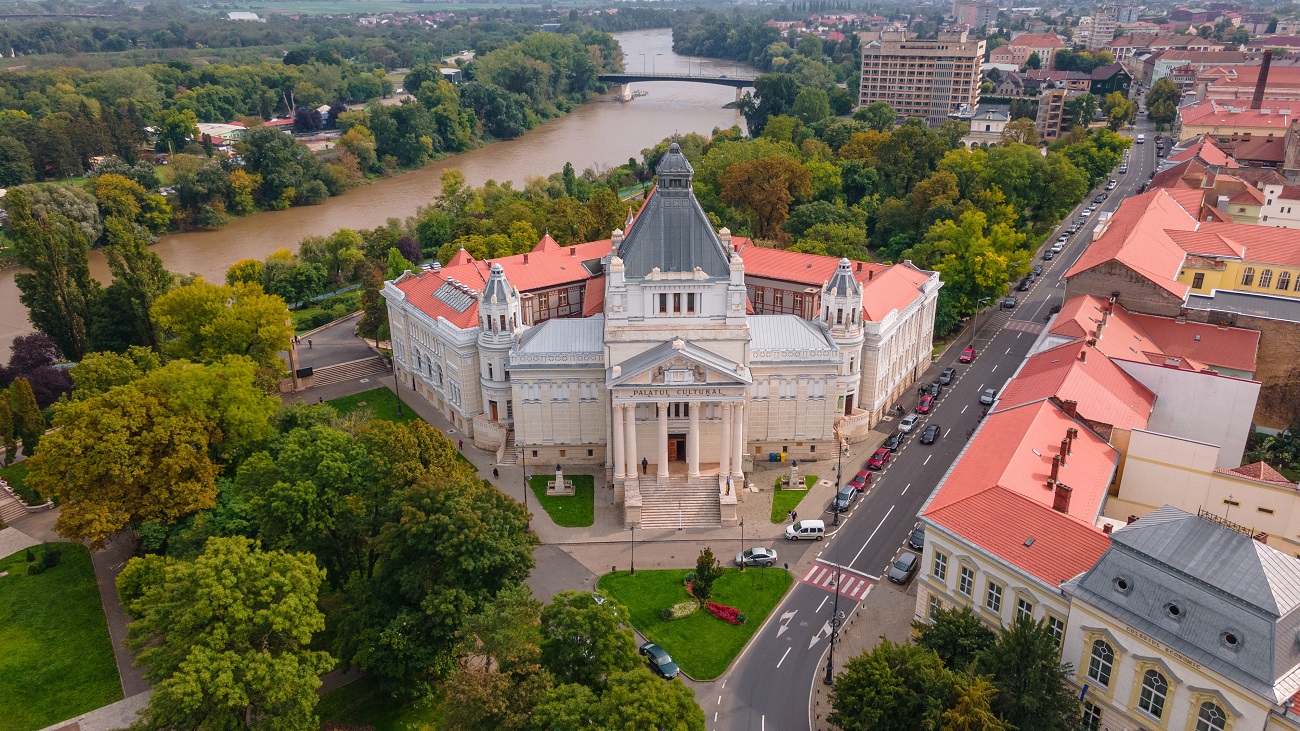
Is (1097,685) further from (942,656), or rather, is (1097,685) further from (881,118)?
(881,118)

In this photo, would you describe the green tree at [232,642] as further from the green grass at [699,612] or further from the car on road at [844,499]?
the car on road at [844,499]

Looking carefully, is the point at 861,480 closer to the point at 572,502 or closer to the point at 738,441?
the point at 738,441

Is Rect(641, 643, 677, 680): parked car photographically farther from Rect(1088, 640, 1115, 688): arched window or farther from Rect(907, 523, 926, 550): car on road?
Rect(1088, 640, 1115, 688): arched window

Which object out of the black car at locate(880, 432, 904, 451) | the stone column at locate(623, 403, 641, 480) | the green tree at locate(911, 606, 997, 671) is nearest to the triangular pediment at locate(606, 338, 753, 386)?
the stone column at locate(623, 403, 641, 480)

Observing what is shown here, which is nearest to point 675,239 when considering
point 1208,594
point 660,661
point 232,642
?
point 660,661

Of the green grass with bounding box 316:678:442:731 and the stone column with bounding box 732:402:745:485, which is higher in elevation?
the stone column with bounding box 732:402:745:485

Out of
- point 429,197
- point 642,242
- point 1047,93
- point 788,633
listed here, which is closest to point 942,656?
point 788,633
